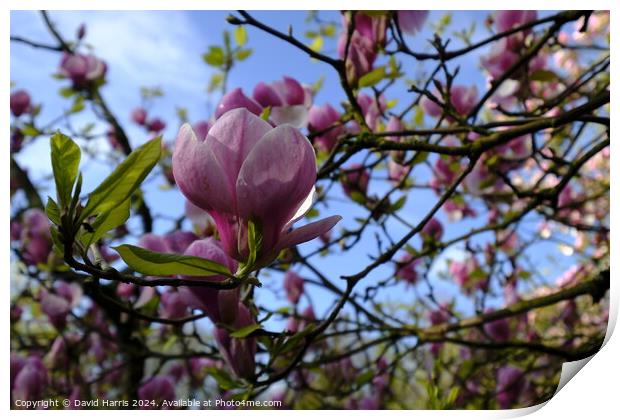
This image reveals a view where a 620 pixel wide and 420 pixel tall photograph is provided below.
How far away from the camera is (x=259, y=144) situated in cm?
30

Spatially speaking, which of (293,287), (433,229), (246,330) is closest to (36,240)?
(293,287)

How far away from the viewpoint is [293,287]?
1057 millimetres

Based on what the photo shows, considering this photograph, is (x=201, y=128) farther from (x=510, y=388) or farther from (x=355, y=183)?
(x=510, y=388)

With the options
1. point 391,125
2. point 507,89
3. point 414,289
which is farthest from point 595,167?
point 391,125

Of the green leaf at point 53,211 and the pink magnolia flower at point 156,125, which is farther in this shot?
the pink magnolia flower at point 156,125

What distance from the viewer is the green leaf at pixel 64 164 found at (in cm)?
30

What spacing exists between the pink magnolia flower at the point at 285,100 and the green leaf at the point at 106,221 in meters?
0.27

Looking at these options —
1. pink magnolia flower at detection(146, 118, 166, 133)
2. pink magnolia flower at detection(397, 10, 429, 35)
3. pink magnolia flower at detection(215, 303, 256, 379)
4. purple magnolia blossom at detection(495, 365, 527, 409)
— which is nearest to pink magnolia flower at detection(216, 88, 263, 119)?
pink magnolia flower at detection(215, 303, 256, 379)

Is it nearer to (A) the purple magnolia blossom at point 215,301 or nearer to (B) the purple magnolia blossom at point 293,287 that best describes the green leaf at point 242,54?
(B) the purple magnolia blossom at point 293,287

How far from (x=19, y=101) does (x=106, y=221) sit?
3.08 feet

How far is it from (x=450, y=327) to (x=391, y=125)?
0.27 metres

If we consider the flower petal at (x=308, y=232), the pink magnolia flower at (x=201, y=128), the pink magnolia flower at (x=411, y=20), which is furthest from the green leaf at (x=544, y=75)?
the flower petal at (x=308, y=232)

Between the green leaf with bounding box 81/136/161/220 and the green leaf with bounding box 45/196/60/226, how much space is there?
2 centimetres

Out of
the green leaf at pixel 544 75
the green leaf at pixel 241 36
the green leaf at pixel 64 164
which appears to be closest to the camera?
the green leaf at pixel 64 164
